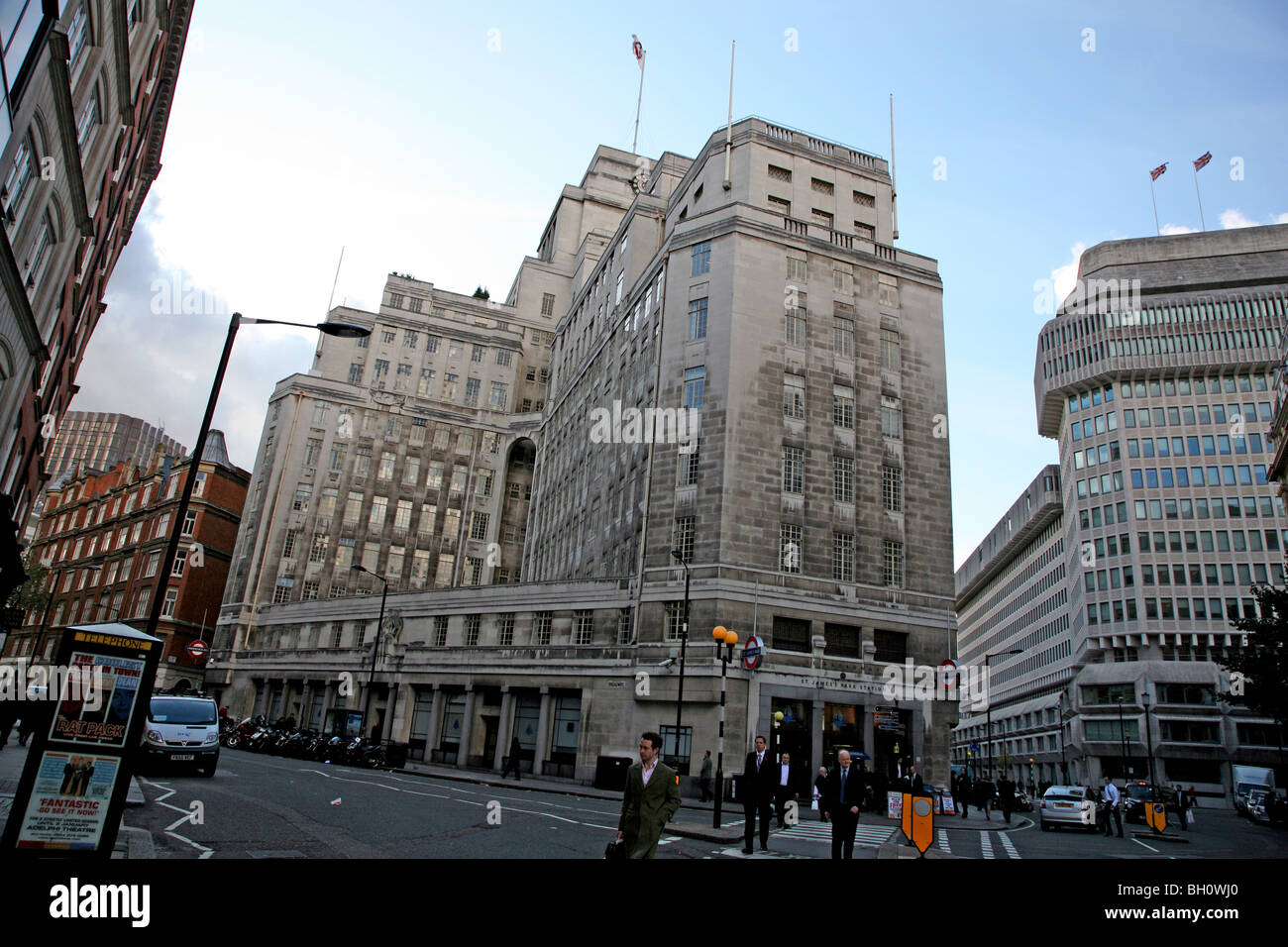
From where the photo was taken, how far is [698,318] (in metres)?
41.7

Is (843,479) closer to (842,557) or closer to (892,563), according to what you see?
(842,557)

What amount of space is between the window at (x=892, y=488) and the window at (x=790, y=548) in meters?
5.56

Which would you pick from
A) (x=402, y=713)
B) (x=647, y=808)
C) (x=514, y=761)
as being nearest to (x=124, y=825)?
(x=647, y=808)

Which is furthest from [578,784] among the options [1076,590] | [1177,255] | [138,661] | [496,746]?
[1177,255]

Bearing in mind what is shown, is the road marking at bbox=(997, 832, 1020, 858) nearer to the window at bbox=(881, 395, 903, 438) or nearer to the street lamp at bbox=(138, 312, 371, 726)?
the street lamp at bbox=(138, 312, 371, 726)

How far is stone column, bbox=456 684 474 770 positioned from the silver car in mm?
27742

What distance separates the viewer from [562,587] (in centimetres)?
4075

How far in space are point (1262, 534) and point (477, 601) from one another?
81.8 metres

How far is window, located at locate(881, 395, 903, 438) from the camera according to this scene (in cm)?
4134

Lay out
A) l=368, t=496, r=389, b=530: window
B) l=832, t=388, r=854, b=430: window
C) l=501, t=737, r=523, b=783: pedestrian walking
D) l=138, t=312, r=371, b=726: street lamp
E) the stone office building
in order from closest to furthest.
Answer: l=138, t=312, r=371, b=726: street lamp → l=501, t=737, r=523, b=783: pedestrian walking → the stone office building → l=832, t=388, r=854, b=430: window → l=368, t=496, r=389, b=530: window

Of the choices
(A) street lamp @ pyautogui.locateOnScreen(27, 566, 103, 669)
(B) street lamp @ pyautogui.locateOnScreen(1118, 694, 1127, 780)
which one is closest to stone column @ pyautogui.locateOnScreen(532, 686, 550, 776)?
(A) street lamp @ pyautogui.locateOnScreen(27, 566, 103, 669)

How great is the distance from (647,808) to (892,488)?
3492 centimetres

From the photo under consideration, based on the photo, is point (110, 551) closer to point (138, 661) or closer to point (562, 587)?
point (562, 587)
